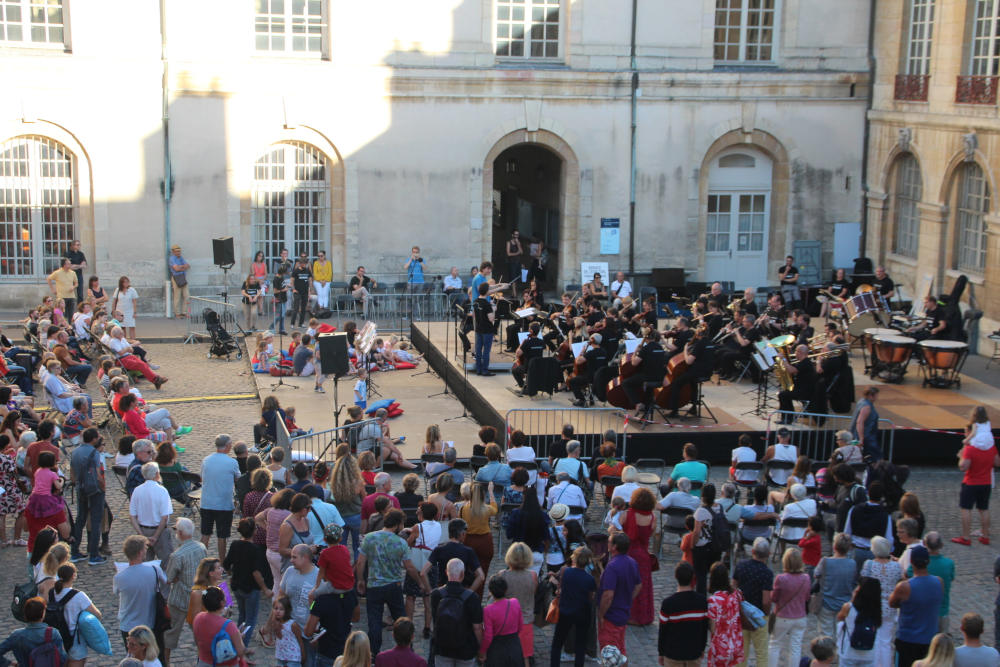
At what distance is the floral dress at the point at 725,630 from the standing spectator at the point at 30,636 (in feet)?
15.4

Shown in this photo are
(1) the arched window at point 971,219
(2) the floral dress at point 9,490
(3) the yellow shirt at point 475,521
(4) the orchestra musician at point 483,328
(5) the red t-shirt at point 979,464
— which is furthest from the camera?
(1) the arched window at point 971,219

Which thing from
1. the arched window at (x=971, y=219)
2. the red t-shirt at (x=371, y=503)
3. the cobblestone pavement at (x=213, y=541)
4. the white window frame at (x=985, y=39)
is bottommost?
the cobblestone pavement at (x=213, y=541)

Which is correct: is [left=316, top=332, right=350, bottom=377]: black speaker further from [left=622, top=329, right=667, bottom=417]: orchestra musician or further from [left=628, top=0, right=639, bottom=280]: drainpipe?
[left=628, top=0, right=639, bottom=280]: drainpipe

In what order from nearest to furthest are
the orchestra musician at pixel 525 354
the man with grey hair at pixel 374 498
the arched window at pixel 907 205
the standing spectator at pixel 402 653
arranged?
1. the standing spectator at pixel 402 653
2. the man with grey hair at pixel 374 498
3. the orchestra musician at pixel 525 354
4. the arched window at pixel 907 205

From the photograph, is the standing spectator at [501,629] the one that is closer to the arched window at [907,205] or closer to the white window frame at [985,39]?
the white window frame at [985,39]

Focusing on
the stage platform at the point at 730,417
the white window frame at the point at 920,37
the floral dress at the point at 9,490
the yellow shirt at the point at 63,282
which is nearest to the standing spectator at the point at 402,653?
the floral dress at the point at 9,490

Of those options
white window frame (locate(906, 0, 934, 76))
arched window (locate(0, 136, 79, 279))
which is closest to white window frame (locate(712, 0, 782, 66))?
white window frame (locate(906, 0, 934, 76))

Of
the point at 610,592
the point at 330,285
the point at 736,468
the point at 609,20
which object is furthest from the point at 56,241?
the point at 610,592

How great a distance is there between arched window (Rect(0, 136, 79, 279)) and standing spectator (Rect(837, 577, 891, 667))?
19.0 metres

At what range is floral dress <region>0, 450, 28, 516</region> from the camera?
12133 mm

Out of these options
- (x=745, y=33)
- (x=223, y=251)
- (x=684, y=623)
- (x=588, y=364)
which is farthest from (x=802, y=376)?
(x=745, y=33)

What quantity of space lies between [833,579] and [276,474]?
5205 millimetres

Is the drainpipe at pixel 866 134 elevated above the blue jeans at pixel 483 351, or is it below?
above

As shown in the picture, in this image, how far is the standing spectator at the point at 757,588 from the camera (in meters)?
9.61
